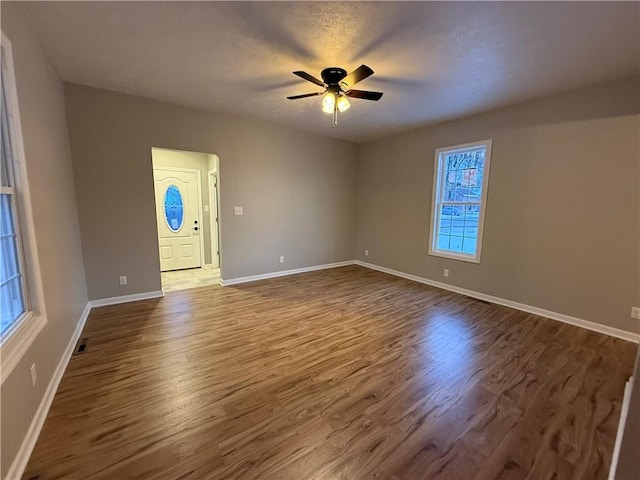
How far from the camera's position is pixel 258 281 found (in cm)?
488

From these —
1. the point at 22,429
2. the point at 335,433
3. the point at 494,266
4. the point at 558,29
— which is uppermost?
the point at 558,29

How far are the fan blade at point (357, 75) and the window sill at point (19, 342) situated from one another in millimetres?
2908

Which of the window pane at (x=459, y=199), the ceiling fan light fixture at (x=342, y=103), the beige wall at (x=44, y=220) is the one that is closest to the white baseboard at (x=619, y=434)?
the window pane at (x=459, y=199)

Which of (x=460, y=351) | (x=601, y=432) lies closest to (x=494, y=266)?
(x=460, y=351)

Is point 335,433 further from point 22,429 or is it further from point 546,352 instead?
point 546,352

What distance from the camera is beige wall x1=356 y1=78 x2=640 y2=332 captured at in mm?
2881

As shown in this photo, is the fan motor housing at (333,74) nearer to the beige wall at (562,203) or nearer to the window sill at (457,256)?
the beige wall at (562,203)

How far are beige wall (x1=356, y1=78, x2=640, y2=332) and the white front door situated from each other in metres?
4.67

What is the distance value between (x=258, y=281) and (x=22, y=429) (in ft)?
11.3

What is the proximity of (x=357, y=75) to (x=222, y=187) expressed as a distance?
2.85m

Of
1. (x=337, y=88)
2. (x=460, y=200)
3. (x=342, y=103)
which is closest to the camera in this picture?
(x=337, y=88)

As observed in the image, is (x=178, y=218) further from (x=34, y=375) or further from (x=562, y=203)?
(x=562, y=203)

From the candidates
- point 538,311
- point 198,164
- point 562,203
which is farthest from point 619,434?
point 198,164

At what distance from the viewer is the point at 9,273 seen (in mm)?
1653
